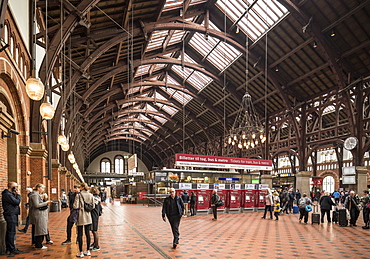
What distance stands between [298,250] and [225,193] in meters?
9.14

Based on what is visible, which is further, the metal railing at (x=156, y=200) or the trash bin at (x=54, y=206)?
the metal railing at (x=156, y=200)

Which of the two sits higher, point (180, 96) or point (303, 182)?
point (180, 96)

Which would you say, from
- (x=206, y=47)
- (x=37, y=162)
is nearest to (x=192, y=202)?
(x=37, y=162)

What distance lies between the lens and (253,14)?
59.2ft

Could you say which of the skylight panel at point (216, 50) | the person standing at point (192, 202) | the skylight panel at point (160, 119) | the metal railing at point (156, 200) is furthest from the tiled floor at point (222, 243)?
the skylight panel at point (160, 119)

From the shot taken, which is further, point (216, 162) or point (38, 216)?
point (216, 162)

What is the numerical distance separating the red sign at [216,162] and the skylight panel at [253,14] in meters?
8.11

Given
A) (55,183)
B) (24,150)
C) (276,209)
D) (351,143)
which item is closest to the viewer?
(24,150)

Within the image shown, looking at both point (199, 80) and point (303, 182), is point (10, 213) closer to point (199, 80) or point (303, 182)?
point (303, 182)

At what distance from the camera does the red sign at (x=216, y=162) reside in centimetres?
1471

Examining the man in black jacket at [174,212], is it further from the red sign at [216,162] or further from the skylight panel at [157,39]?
the skylight panel at [157,39]

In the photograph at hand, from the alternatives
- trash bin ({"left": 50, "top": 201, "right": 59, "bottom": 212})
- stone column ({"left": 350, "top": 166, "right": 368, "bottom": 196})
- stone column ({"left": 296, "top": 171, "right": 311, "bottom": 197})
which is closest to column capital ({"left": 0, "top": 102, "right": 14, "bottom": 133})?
trash bin ({"left": 50, "top": 201, "right": 59, "bottom": 212})

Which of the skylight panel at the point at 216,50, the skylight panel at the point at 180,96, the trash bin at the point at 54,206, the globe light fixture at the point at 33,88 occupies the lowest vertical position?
the trash bin at the point at 54,206

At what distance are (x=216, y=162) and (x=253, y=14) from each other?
360 inches
